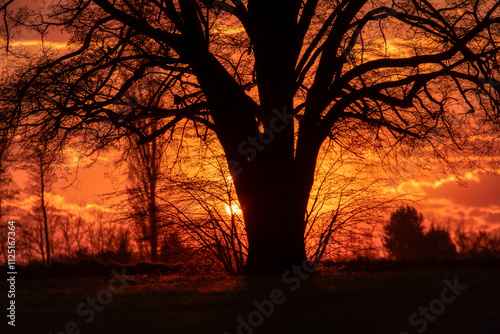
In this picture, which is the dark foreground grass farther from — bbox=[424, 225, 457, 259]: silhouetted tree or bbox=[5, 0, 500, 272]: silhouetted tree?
bbox=[424, 225, 457, 259]: silhouetted tree

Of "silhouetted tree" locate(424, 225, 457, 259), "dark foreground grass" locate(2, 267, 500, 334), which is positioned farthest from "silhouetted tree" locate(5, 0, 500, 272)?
"silhouetted tree" locate(424, 225, 457, 259)

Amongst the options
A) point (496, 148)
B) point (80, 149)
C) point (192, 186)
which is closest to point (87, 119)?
point (80, 149)

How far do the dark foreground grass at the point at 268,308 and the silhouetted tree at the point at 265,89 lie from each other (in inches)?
112

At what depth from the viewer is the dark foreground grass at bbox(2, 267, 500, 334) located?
511 cm

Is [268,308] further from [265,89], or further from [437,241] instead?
[437,241]

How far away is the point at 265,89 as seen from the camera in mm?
10844

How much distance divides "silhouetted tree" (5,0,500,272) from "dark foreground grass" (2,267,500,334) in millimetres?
2843

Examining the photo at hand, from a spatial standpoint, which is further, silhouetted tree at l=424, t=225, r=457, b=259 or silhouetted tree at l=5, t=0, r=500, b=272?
silhouetted tree at l=424, t=225, r=457, b=259

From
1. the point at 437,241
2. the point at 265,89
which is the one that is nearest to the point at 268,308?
the point at 265,89

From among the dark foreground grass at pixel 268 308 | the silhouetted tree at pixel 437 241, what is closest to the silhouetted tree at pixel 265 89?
the dark foreground grass at pixel 268 308

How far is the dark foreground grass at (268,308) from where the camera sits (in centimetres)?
511

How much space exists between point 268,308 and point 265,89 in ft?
18.8

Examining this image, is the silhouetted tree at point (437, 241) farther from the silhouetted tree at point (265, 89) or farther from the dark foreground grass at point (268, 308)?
the dark foreground grass at point (268, 308)

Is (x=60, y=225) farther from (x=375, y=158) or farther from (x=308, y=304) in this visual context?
(x=308, y=304)
